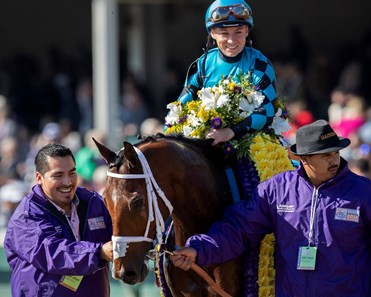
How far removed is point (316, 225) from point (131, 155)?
1.09m

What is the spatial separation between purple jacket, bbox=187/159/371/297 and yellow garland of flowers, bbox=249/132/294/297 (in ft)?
0.85

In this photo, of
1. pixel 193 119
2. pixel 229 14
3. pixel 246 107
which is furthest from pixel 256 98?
pixel 229 14

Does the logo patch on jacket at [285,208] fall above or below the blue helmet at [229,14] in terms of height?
below

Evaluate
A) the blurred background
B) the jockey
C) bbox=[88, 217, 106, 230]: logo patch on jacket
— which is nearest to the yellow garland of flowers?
the jockey

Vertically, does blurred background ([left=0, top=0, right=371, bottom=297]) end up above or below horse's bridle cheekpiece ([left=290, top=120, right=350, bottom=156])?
above

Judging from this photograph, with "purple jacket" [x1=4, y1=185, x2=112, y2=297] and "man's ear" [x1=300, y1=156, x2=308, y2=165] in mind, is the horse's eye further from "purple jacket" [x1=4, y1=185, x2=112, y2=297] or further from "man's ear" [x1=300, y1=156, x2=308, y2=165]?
"man's ear" [x1=300, y1=156, x2=308, y2=165]

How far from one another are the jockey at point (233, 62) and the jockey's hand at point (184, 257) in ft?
2.72

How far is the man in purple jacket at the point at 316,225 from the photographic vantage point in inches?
219

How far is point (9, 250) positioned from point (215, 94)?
1.61 meters

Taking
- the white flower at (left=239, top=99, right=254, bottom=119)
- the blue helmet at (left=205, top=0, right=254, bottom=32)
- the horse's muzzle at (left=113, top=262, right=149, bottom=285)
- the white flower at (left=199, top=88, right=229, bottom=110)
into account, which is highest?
the blue helmet at (left=205, top=0, right=254, bottom=32)

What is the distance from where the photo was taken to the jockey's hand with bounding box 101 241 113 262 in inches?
226

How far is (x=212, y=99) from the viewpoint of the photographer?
253 inches

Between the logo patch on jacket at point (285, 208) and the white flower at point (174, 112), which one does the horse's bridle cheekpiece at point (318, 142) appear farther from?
the white flower at point (174, 112)

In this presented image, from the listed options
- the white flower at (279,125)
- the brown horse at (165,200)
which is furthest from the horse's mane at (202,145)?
the white flower at (279,125)
